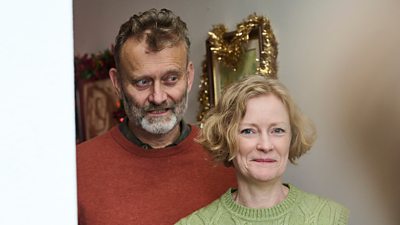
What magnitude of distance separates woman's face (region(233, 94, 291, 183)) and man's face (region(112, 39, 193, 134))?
12.1 inches

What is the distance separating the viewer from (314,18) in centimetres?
150

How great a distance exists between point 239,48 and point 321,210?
2.64ft

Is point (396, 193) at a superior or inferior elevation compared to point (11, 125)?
inferior

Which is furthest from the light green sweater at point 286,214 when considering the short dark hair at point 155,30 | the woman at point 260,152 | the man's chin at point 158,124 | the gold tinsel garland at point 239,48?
the gold tinsel garland at point 239,48

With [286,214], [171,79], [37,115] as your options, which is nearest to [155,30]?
[171,79]

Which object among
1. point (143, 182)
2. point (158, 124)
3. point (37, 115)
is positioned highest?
A: point (37, 115)

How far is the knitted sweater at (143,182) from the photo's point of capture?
1.15 m

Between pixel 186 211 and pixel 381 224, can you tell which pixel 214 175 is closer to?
pixel 186 211

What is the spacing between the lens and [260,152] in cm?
91

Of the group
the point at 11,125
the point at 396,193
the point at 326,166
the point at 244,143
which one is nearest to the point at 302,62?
the point at 326,166

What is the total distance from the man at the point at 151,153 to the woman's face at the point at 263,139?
0.27 meters

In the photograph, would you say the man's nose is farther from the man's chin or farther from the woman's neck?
the woman's neck

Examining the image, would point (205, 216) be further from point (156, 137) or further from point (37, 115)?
point (37, 115)

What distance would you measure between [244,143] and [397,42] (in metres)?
0.54
